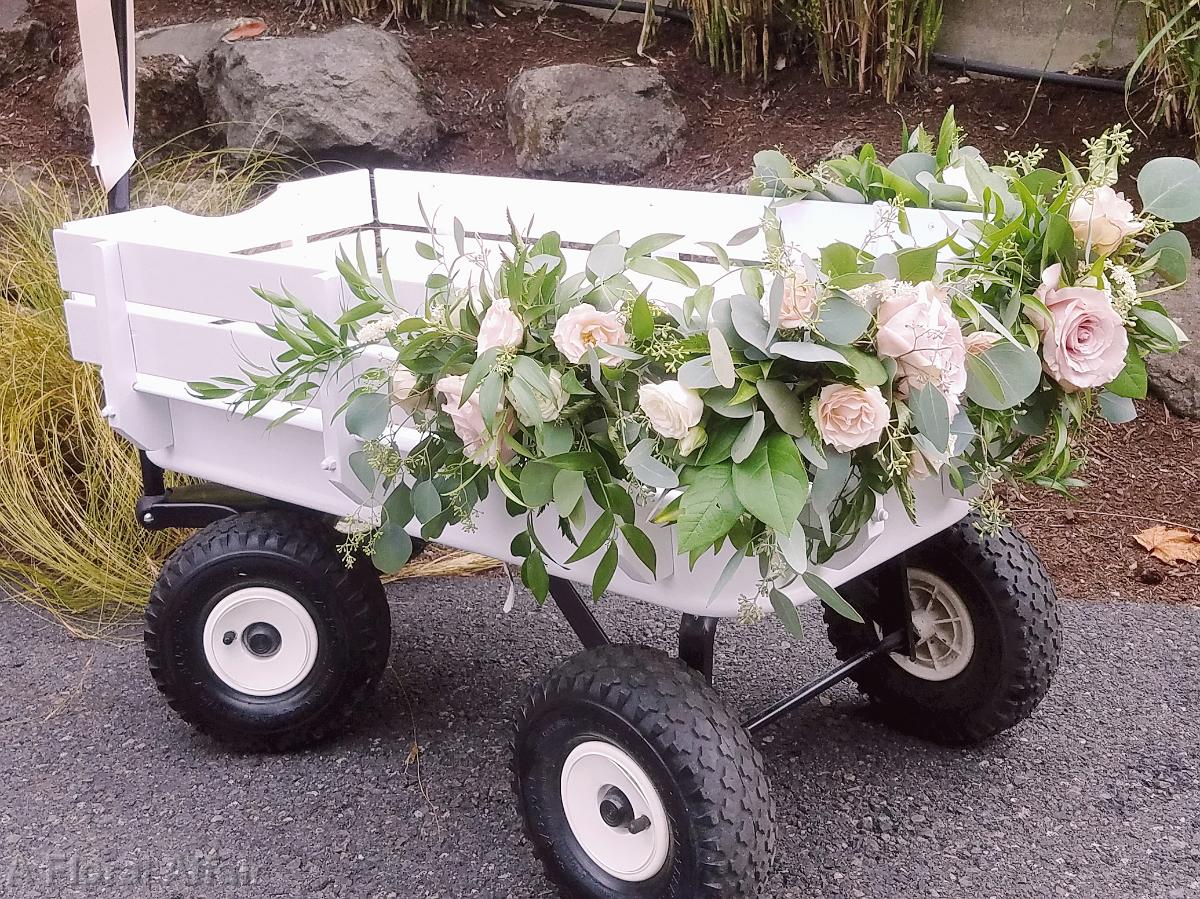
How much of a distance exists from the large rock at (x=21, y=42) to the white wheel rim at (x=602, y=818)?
15.4ft

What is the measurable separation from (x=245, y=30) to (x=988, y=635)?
401 cm

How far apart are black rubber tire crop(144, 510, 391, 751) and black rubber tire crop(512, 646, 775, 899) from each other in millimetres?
450

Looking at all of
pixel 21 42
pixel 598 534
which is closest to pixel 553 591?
pixel 598 534

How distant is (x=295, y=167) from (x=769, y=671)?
9.08 ft

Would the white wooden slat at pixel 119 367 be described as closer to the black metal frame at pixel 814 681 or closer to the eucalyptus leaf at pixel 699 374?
the black metal frame at pixel 814 681

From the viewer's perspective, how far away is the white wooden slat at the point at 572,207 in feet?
6.64

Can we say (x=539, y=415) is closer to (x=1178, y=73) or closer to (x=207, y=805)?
(x=207, y=805)

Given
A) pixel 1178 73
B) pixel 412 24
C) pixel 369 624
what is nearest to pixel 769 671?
pixel 369 624

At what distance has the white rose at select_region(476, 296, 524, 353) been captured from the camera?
1255 mm

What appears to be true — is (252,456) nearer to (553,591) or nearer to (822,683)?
(553,591)

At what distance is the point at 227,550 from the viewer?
6.04 ft

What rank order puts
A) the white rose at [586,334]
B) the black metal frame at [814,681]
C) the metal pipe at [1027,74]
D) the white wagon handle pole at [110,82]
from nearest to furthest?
the white rose at [586,334] < the black metal frame at [814,681] < the white wagon handle pole at [110,82] < the metal pipe at [1027,74]

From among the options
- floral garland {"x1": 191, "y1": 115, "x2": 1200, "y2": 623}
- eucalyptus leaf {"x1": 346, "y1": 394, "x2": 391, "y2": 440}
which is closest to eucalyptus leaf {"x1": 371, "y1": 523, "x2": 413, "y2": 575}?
floral garland {"x1": 191, "y1": 115, "x2": 1200, "y2": 623}

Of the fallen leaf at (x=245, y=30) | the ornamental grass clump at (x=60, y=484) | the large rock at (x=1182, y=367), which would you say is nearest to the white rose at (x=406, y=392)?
the ornamental grass clump at (x=60, y=484)
